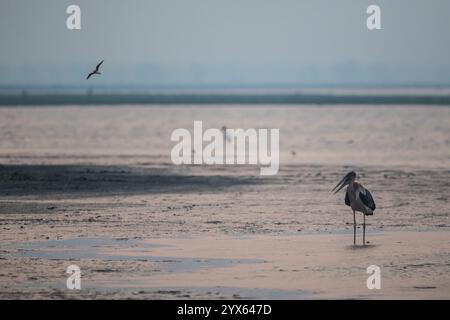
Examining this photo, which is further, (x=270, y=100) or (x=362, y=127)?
(x=270, y=100)

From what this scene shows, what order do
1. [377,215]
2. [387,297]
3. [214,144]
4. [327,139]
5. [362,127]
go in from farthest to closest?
[362,127]
[327,139]
[214,144]
[377,215]
[387,297]

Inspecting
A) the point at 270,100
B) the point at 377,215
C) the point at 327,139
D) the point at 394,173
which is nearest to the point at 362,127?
the point at 327,139

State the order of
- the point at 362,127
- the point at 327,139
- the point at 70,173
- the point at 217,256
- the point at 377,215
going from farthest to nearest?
the point at 362,127 < the point at 327,139 < the point at 70,173 < the point at 377,215 < the point at 217,256

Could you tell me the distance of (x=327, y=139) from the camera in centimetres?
4766

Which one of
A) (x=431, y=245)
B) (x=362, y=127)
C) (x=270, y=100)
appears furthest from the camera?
(x=270, y=100)

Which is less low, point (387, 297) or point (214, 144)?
point (214, 144)

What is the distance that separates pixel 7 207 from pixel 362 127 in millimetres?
38423

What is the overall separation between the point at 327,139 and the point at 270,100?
252 ft

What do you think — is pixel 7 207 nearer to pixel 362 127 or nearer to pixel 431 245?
pixel 431 245

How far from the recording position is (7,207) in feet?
72.2
